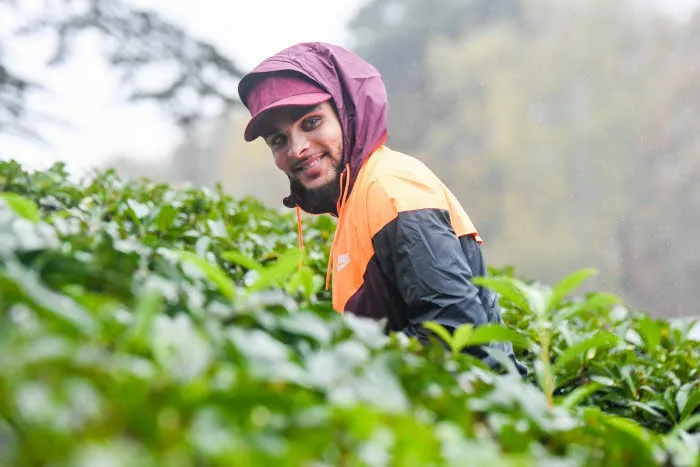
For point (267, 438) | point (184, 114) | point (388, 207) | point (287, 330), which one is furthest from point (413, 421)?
point (184, 114)

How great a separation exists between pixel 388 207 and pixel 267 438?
4.39 feet

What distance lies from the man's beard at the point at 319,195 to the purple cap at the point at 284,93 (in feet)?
0.81

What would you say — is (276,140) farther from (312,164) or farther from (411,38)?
(411,38)

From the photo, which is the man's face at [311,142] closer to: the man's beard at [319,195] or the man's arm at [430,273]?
the man's beard at [319,195]

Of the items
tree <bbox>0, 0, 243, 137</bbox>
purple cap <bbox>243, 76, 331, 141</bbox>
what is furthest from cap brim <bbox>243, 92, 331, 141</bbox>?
tree <bbox>0, 0, 243, 137</bbox>

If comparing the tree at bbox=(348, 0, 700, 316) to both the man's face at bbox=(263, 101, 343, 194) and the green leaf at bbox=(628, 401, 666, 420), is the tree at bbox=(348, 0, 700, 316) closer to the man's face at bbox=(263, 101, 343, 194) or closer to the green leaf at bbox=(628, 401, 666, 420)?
the green leaf at bbox=(628, 401, 666, 420)

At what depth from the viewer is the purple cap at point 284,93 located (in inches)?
86.3

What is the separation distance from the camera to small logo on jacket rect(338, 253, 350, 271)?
81.9 inches

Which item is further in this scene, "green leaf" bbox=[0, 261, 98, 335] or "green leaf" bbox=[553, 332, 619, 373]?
"green leaf" bbox=[553, 332, 619, 373]

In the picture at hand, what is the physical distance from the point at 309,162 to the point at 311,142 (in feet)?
0.23

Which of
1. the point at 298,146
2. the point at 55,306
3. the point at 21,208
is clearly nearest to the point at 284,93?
the point at 298,146

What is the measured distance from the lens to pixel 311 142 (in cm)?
226

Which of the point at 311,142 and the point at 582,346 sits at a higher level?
the point at 311,142

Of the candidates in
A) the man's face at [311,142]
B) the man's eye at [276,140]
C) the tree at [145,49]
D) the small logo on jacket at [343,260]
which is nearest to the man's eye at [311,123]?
the man's face at [311,142]
